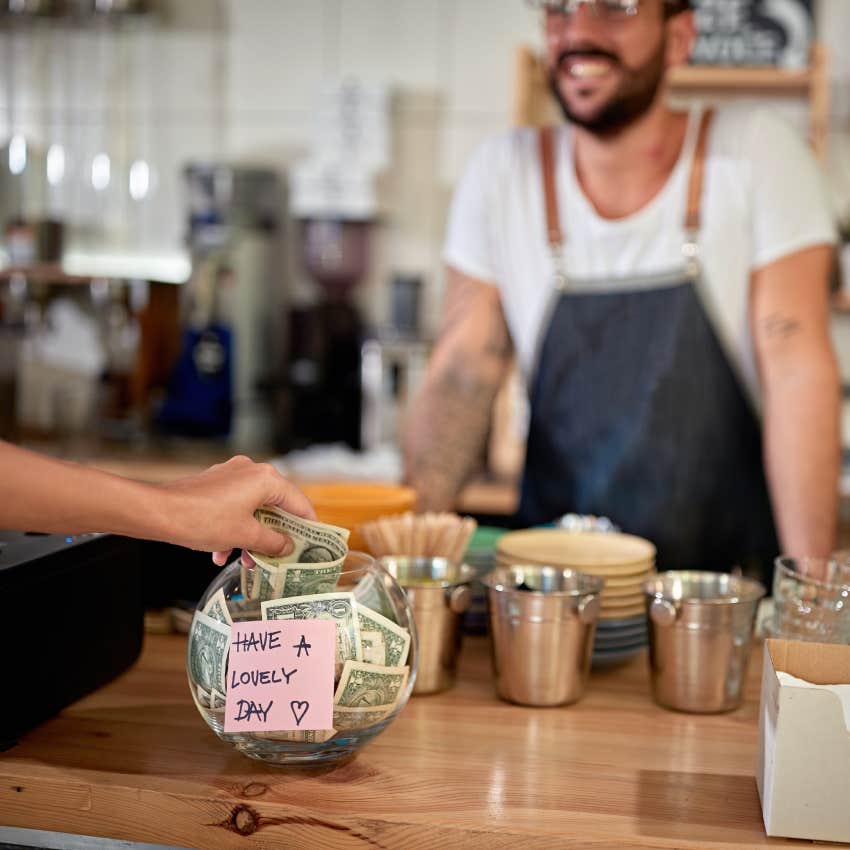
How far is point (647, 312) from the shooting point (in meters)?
2.26

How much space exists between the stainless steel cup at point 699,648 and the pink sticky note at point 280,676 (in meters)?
0.42

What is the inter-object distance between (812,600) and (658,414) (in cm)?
100

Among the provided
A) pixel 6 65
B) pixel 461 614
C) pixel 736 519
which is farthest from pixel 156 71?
pixel 461 614

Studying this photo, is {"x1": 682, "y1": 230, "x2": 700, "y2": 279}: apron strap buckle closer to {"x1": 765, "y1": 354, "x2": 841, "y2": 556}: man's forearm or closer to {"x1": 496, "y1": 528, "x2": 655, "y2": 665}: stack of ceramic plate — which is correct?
{"x1": 765, "y1": 354, "x2": 841, "y2": 556}: man's forearm

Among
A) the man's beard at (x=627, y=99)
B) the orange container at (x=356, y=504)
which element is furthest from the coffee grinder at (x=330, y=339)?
the orange container at (x=356, y=504)

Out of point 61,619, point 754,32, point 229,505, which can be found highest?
point 754,32

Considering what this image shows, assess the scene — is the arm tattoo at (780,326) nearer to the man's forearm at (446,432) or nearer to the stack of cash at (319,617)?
the man's forearm at (446,432)

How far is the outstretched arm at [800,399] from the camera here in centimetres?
207

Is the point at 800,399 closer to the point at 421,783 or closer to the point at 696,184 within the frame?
the point at 696,184

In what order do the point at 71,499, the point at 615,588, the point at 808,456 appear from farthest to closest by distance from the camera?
1. the point at 808,456
2. the point at 615,588
3. the point at 71,499

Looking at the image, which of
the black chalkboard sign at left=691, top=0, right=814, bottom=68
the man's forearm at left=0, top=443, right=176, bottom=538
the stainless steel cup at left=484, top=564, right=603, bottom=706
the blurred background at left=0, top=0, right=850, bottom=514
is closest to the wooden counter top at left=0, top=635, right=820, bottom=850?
the stainless steel cup at left=484, top=564, right=603, bottom=706

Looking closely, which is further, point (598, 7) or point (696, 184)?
point (696, 184)

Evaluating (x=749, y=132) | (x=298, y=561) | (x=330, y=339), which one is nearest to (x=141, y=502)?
(x=298, y=561)

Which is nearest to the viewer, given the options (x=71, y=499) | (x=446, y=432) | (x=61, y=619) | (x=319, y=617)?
(x=71, y=499)
